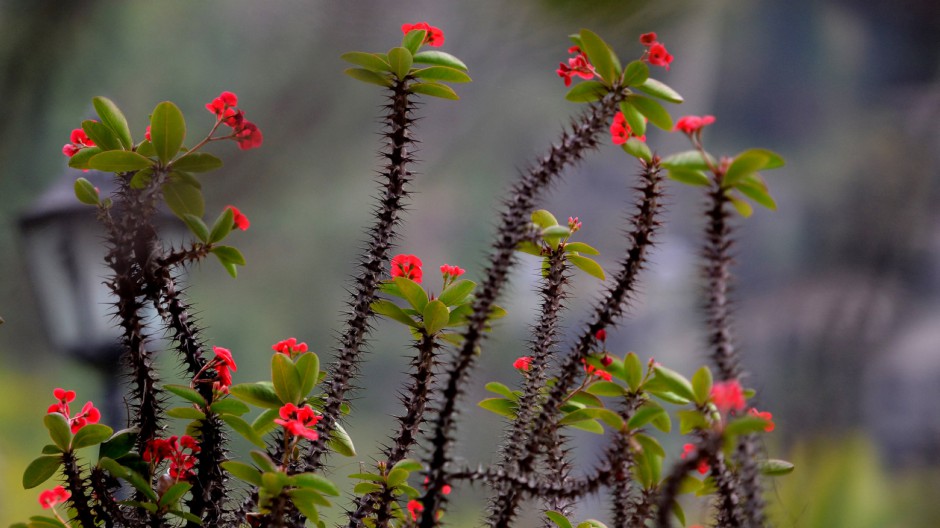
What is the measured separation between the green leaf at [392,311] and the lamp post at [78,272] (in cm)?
145

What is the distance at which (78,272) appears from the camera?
2004mm

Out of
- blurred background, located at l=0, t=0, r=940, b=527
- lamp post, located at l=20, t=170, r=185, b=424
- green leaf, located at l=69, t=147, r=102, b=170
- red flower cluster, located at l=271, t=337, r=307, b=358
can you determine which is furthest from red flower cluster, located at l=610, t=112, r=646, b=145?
blurred background, located at l=0, t=0, r=940, b=527

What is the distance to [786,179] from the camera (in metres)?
3.16

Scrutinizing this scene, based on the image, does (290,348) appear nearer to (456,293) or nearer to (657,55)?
(456,293)

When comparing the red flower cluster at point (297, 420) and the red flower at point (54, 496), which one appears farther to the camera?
the red flower at point (54, 496)

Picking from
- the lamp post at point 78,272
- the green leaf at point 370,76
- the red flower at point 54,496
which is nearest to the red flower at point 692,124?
the green leaf at point 370,76

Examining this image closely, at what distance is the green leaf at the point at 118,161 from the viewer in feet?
1.83

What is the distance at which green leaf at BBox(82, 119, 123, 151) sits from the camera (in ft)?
1.95

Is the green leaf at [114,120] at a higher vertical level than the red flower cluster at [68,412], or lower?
higher

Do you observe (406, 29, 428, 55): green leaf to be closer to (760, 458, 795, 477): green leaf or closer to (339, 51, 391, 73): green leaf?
(339, 51, 391, 73): green leaf

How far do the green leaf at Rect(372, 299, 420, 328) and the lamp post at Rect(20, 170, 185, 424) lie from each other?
1.45 meters

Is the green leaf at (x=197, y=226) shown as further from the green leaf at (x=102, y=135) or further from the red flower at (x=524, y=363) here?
the red flower at (x=524, y=363)

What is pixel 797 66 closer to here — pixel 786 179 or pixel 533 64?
pixel 786 179

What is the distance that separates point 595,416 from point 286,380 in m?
0.24
